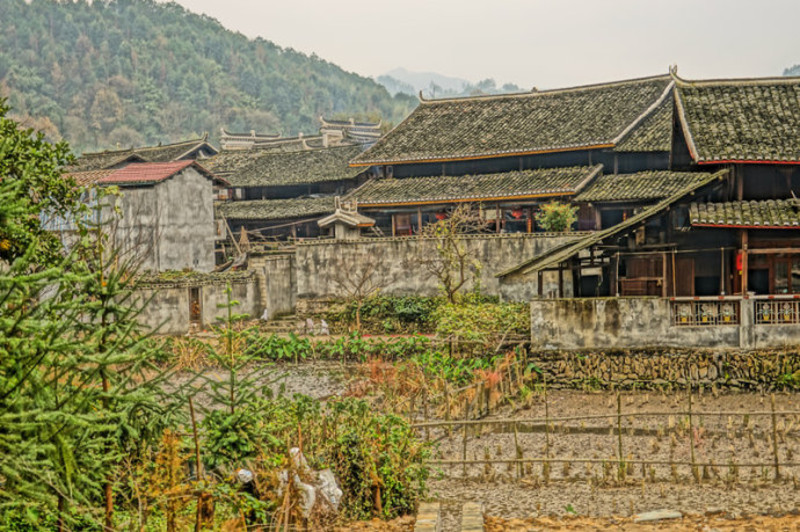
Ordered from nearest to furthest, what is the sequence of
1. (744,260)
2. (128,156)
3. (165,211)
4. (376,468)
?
1. (376,468)
2. (744,260)
3. (165,211)
4. (128,156)

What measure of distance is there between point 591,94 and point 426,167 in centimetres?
748

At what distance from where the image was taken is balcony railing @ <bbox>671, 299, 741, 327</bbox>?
66.4ft

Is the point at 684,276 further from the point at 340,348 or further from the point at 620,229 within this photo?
the point at 340,348

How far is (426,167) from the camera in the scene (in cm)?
3653

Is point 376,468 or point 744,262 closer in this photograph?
point 376,468

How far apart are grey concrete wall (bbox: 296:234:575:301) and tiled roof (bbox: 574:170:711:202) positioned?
3648mm

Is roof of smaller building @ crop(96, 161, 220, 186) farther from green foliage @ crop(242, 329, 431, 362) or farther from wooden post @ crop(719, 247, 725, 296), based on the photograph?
wooden post @ crop(719, 247, 725, 296)

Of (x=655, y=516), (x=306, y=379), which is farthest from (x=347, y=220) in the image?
(x=655, y=516)

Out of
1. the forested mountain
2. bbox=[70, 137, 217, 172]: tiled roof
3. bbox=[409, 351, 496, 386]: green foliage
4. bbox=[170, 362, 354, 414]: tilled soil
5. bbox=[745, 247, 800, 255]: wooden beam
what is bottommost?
bbox=[170, 362, 354, 414]: tilled soil

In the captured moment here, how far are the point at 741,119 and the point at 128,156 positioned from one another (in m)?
27.5

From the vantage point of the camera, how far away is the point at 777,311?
1998 cm

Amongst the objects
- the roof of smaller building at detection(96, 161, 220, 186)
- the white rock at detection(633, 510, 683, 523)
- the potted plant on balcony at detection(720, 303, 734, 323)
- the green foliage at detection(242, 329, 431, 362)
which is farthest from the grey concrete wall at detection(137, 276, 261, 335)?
the white rock at detection(633, 510, 683, 523)

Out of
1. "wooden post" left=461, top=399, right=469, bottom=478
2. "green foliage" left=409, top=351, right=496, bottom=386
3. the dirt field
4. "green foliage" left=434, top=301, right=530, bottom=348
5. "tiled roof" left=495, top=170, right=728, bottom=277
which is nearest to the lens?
the dirt field

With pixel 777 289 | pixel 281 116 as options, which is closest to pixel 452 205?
pixel 777 289
